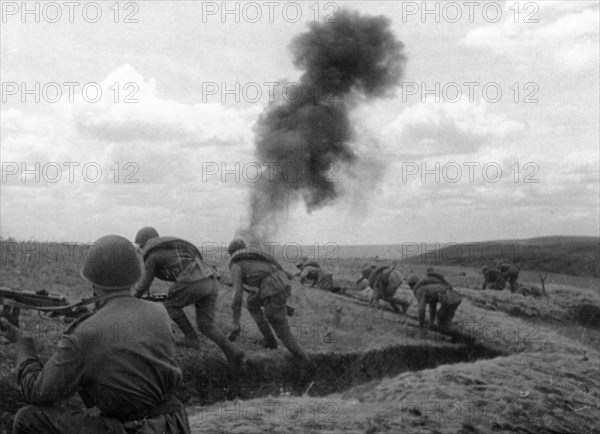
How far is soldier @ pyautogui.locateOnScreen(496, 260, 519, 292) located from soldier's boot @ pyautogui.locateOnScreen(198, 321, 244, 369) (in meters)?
17.3

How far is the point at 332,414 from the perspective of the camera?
954 cm

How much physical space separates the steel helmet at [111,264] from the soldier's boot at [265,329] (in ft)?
28.6

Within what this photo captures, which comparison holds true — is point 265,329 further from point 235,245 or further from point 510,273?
point 510,273

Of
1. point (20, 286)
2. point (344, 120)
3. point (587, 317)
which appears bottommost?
point (587, 317)

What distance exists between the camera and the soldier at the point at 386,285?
1959 centimetres

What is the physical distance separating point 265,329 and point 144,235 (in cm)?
276

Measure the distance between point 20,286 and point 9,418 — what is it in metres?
3.94

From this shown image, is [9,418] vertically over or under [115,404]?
under

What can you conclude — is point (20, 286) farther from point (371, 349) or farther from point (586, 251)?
point (586, 251)

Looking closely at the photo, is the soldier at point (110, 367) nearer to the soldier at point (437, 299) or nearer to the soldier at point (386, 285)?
the soldier at point (437, 299)

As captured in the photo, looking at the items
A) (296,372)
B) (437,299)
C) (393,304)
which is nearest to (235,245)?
(296,372)

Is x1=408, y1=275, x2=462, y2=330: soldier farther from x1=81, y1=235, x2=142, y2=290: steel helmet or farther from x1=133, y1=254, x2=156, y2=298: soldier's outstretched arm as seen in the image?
x1=81, y1=235, x2=142, y2=290: steel helmet

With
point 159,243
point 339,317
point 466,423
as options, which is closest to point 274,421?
point 466,423

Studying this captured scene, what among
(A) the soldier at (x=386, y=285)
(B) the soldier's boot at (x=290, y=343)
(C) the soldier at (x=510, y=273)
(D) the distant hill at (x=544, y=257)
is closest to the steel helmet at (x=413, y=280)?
(A) the soldier at (x=386, y=285)
